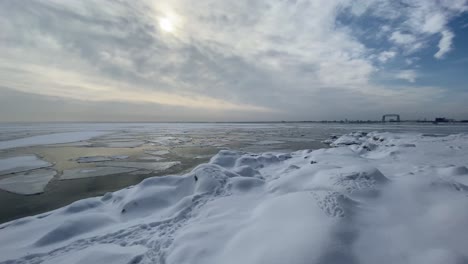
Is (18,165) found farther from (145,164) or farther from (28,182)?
(145,164)

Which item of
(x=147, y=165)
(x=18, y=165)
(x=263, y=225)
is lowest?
(x=147, y=165)

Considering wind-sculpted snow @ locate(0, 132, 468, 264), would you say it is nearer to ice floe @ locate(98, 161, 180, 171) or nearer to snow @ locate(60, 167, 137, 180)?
snow @ locate(60, 167, 137, 180)

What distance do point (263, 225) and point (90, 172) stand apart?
9824mm

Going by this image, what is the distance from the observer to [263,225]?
13.4 feet

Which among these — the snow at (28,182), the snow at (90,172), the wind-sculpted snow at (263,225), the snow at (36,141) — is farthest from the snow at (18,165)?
the snow at (36,141)

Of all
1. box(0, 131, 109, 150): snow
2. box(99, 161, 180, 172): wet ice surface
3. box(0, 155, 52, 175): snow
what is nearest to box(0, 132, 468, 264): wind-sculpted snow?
box(99, 161, 180, 172): wet ice surface

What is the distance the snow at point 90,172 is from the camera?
983cm

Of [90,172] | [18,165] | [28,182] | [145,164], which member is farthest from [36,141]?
[28,182]

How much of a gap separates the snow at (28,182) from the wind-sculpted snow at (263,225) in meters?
3.32

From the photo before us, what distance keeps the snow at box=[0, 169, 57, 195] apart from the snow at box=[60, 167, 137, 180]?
55 cm

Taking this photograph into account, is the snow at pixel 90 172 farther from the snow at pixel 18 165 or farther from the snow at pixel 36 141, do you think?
the snow at pixel 36 141

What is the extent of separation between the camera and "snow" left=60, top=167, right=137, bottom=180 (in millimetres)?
9828

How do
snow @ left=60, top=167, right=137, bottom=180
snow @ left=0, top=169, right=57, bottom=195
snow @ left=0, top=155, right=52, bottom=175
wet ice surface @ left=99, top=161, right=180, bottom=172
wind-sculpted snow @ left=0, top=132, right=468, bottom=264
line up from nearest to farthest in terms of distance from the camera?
wind-sculpted snow @ left=0, top=132, right=468, bottom=264
snow @ left=0, top=169, right=57, bottom=195
snow @ left=60, top=167, right=137, bottom=180
snow @ left=0, top=155, right=52, bottom=175
wet ice surface @ left=99, top=161, right=180, bottom=172

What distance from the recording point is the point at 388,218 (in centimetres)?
418
